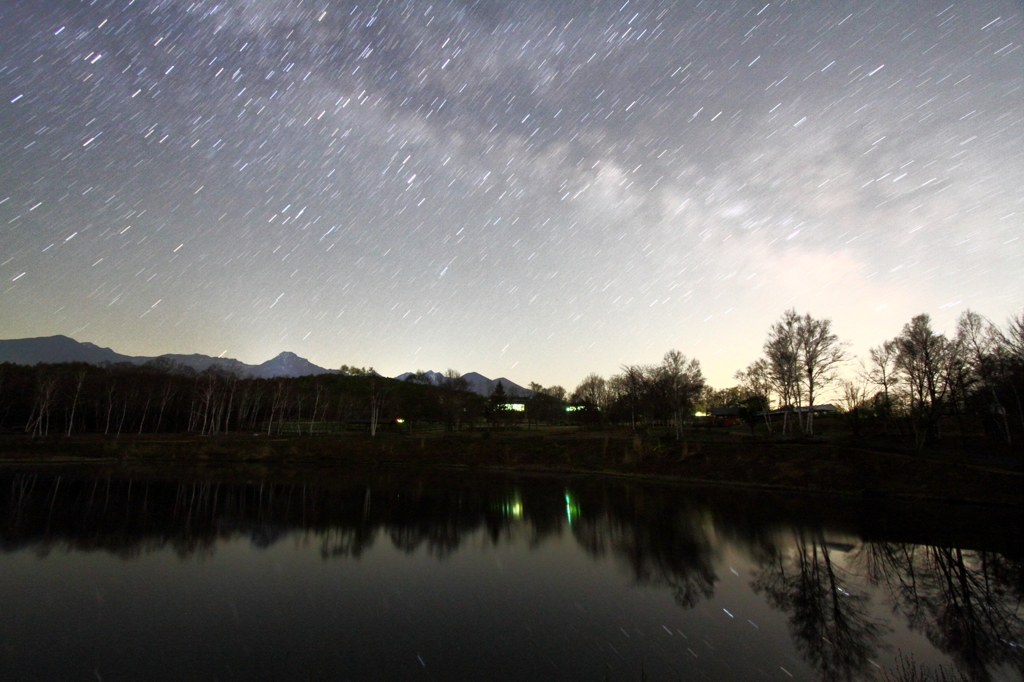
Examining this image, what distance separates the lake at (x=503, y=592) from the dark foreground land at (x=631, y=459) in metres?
4.90

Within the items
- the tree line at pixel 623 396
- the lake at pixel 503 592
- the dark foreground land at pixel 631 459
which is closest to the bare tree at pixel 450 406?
the tree line at pixel 623 396

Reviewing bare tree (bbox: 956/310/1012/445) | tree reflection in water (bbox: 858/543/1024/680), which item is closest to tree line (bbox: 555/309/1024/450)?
bare tree (bbox: 956/310/1012/445)

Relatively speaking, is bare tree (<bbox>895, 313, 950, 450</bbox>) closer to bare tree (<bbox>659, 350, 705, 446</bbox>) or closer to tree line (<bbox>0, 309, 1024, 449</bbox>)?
tree line (<bbox>0, 309, 1024, 449</bbox>)

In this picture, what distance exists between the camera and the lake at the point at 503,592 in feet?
31.3

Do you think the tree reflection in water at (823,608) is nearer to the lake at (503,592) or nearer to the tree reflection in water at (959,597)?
the lake at (503,592)

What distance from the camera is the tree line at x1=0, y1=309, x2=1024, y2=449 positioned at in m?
44.7

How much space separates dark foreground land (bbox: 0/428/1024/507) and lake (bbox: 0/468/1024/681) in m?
4.90

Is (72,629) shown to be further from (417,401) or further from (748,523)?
(417,401)

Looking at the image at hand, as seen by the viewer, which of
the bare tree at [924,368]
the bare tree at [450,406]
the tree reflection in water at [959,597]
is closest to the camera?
the tree reflection in water at [959,597]

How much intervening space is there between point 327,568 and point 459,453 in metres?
41.0

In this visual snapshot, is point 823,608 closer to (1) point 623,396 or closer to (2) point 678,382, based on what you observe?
(2) point 678,382

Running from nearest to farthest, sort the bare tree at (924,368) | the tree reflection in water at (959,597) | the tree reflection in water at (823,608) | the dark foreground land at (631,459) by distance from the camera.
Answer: the tree reflection in water at (823,608), the tree reflection in water at (959,597), the dark foreground land at (631,459), the bare tree at (924,368)

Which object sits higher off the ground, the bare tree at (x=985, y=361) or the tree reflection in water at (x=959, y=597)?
the bare tree at (x=985, y=361)

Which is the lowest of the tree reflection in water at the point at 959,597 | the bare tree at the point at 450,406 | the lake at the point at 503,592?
the lake at the point at 503,592
